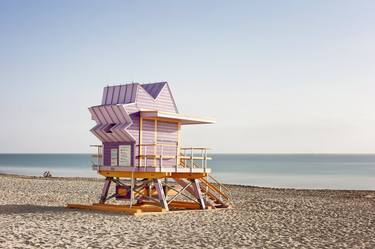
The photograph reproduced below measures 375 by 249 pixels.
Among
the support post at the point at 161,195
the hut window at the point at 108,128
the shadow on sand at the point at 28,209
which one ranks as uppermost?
the hut window at the point at 108,128

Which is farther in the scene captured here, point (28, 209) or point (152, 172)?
point (28, 209)

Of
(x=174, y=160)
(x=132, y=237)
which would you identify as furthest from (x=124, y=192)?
(x=132, y=237)

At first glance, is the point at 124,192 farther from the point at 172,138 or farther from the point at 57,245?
the point at 57,245

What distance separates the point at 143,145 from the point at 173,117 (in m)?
1.78

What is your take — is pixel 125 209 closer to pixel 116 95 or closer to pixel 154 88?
pixel 116 95

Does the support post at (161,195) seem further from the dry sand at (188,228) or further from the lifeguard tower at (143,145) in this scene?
the dry sand at (188,228)

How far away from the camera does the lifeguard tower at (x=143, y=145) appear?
21609mm

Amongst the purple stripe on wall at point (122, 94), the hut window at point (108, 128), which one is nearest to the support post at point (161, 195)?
the hut window at point (108, 128)

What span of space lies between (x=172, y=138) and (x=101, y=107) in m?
3.27

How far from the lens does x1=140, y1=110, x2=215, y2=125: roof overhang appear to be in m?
21.5

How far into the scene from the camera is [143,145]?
850 inches

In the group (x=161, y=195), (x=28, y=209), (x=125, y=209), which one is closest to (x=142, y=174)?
(x=161, y=195)

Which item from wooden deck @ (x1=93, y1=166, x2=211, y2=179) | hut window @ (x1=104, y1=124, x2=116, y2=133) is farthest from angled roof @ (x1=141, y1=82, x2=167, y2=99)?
wooden deck @ (x1=93, y1=166, x2=211, y2=179)

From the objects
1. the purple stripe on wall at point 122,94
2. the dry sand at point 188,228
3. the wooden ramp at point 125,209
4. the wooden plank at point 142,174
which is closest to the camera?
the dry sand at point 188,228
